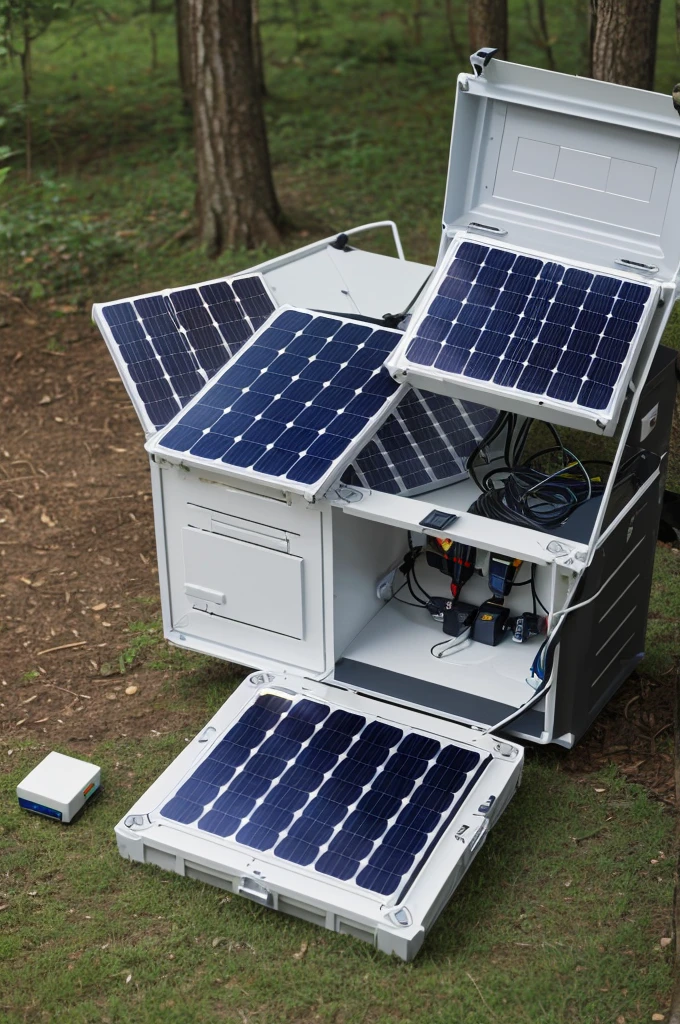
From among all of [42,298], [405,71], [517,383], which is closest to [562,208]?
[517,383]

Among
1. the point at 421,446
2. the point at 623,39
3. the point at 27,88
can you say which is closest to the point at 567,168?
the point at 421,446

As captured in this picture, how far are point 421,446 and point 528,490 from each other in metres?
0.72

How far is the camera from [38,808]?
5250 millimetres

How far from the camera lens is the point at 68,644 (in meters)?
6.38

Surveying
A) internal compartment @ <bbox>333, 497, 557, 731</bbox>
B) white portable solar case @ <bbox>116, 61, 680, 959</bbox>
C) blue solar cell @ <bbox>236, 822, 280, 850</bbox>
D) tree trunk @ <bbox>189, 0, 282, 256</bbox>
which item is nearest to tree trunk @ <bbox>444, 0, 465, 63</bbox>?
tree trunk @ <bbox>189, 0, 282, 256</bbox>

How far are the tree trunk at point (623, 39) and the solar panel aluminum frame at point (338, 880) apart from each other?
499cm

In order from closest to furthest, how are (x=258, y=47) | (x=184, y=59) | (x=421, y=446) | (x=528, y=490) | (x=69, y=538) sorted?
(x=528, y=490) < (x=421, y=446) < (x=69, y=538) < (x=258, y=47) < (x=184, y=59)

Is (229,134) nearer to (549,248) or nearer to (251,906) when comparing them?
(549,248)

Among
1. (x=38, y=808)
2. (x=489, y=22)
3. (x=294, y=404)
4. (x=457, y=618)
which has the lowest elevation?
(x=38, y=808)

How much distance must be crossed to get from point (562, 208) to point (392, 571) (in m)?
1.96

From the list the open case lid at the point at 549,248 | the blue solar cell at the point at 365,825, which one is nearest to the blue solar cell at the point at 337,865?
the blue solar cell at the point at 365,825

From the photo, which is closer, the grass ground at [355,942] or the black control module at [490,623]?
the grass ground at [355,942]

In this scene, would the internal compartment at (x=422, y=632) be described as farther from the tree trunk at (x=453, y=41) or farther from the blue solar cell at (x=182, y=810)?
the tree trunk at (x=453, y=41)

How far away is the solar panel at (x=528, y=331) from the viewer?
16.3 ft
